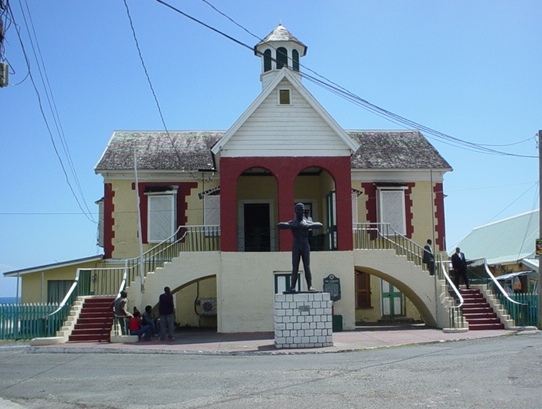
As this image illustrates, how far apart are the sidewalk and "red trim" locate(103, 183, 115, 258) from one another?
6.63m

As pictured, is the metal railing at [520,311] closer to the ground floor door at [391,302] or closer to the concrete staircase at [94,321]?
the ground floor door at [391,302]

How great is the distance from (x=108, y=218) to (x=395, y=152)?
12000 millimetres

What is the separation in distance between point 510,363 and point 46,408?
8.21 metres

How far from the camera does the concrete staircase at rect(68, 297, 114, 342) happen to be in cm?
2027

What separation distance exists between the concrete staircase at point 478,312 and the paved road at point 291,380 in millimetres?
4760

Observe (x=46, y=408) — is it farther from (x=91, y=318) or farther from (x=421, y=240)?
(x=421, y=240)

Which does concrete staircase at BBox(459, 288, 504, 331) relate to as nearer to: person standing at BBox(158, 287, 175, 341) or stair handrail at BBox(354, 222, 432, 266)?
stair handrail at BBox(354, 222, 432, 266)

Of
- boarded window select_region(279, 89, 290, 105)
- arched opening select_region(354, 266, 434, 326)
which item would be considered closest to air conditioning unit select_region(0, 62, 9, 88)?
boarded window select_region(279, 89, 290, 105)

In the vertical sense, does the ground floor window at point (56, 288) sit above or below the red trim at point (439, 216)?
below

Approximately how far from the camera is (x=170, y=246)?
952 inches

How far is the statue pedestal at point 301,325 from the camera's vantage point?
17.2 metres

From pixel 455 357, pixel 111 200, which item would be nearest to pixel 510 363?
pixel 455 357

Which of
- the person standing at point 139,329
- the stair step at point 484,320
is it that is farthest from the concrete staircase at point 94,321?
the stair step at point 484,320

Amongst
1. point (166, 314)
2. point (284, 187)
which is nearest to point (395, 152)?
point (284, 187)
